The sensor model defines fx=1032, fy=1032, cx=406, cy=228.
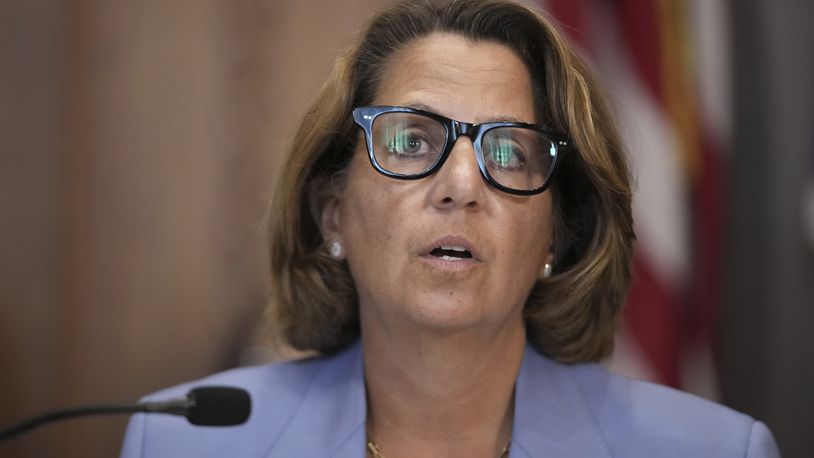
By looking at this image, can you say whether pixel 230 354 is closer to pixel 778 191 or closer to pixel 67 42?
pixel 67 42

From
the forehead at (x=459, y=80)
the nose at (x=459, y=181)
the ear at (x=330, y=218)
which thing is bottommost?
the ear at (x=330, y=218)

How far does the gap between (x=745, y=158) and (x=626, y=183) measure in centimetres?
101

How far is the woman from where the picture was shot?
1.88 meters

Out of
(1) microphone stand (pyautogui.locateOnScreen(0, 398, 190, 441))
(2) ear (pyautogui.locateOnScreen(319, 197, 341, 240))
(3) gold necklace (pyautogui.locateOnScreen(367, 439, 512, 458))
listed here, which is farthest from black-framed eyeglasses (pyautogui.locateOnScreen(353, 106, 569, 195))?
(1) microphone stand (pyautogui.locateOnScreen(0, 398, 190, 441))

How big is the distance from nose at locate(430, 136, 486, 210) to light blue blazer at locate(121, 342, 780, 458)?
45 cm

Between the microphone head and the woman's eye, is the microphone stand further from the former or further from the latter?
the woman's eye

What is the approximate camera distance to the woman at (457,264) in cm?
188

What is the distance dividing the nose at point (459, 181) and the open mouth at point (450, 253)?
3.0 inches

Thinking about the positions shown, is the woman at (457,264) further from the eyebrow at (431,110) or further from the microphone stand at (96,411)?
the microphone stand at (96,411)

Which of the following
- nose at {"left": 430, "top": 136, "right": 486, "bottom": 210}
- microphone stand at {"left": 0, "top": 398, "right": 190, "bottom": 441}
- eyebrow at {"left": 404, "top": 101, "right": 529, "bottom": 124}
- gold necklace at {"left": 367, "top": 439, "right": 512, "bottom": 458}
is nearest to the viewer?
microphone stand at {"left": 0, "top": 398, "right": 190, "bottom": 441}

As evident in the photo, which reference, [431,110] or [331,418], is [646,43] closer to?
[431,110]

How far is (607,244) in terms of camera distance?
2102mm

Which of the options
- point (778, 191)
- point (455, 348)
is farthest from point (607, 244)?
point (778, 191)

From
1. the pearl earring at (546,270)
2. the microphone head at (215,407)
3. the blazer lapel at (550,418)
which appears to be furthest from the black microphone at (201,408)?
the pearl earring at (546,270)
